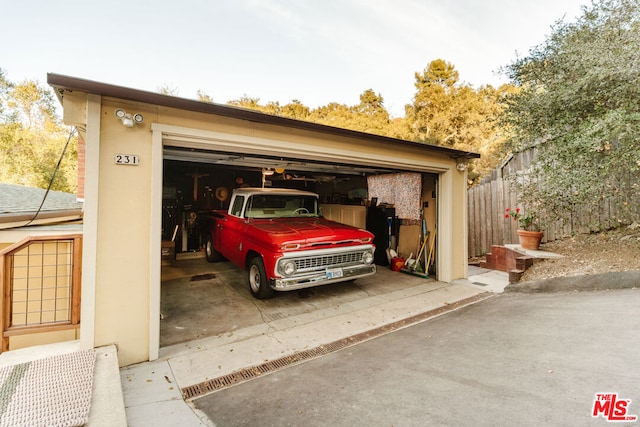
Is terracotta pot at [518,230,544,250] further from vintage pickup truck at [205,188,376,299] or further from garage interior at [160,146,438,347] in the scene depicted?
vintage pickup truck at [205,188,376,299]

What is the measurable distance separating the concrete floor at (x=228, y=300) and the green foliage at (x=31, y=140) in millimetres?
19824

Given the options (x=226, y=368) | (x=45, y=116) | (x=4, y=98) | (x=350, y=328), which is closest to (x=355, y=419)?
(x=226, y=368)

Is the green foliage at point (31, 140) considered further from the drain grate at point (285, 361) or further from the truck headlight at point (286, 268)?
the drain grate at point (285, 361)

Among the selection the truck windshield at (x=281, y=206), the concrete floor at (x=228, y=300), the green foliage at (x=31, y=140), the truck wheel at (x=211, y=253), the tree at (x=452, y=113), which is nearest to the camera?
the concrete floor at (x=228, y=300)

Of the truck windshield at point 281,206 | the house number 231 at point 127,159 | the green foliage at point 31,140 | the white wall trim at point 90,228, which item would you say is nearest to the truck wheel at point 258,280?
the truck windshield at point 281,206

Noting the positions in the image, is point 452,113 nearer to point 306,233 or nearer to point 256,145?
point 306,233

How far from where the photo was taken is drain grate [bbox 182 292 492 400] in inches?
98.4

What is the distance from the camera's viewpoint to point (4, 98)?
778 inches

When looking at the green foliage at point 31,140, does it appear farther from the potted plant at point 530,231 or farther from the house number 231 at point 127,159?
the potted plant at point 530,231

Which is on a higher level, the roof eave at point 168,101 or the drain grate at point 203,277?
the roof eave at point 168,101

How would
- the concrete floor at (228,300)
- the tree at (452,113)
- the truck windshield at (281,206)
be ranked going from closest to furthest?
1. the concrete floor at (228,300)
2. the truck windshield at (281,206)
3. the tree at (452,113)

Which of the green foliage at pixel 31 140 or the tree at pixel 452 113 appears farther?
the green foliage at pixel 31 140

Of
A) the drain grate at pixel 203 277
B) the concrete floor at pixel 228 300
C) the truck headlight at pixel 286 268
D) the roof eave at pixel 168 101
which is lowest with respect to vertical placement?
the concrete floor at pixel 228 300

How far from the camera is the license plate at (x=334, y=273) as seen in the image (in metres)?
4.47
